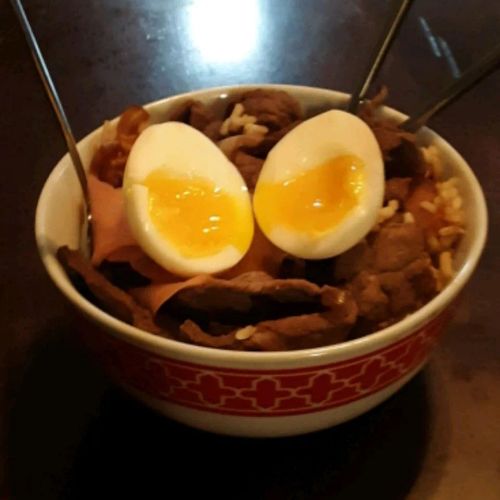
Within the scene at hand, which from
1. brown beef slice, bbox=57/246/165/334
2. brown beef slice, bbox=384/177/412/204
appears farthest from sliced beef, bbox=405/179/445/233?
brown beef slice, bbox=57/246/165/334

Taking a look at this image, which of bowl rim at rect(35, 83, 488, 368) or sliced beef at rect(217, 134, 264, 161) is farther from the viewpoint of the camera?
sliced beef at rect(217, 134, 264, 161)

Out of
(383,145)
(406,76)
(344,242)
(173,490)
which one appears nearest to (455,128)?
(406,76)

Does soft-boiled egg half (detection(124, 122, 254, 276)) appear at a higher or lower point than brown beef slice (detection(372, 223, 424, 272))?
higher

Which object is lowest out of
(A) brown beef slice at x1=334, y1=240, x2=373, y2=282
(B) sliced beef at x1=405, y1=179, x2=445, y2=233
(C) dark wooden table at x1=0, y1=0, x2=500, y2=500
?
(C) dark wooden table at x1=0, y1=0, x2=500, y2=500

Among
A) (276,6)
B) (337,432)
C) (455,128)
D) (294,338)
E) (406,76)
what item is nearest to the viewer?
(294,338)

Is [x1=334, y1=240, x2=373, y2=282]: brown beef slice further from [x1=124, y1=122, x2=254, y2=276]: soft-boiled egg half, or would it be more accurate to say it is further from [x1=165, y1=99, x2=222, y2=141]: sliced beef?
[x1=165, y1=99, x2=222, y2=141]: sliced beef

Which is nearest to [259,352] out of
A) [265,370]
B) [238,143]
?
[265,370]

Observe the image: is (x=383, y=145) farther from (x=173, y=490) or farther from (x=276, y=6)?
(x=276, y=6)

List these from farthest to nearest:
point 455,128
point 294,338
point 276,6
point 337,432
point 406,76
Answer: point 276,6, point 406,76, point 455,128, point 337,432, point 294,338
